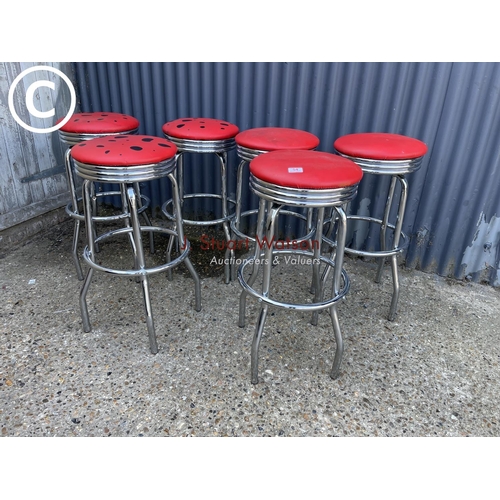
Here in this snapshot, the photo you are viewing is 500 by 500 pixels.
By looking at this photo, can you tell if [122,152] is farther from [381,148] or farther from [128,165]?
[381,148]

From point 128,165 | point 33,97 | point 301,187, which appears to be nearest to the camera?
point 301,187

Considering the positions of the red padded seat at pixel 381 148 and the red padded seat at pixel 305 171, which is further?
the red padded seat at pixel 381 148

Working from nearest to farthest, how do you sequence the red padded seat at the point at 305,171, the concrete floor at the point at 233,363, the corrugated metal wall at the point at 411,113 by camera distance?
the red padded seat at the point at 305,171, the concrete floor at the point at 233,363, the corrugated metal wall at the point at 411,113

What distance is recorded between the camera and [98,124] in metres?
2.43

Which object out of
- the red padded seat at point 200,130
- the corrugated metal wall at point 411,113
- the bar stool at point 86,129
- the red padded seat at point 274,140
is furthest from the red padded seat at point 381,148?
the bar stool at point 86,129

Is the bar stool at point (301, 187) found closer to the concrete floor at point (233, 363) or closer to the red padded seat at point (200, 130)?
the concrete floor at point (233, 363)

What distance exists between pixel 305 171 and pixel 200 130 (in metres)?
0.96

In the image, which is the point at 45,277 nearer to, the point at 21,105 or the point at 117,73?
the point at 21,105

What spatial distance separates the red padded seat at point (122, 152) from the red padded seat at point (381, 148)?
0.90 meters

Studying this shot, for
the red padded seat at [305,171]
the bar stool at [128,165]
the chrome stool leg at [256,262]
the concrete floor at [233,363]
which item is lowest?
the concrete floor at [233,363]

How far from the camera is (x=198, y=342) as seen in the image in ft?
7.25

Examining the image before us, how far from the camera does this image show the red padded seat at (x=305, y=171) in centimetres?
157

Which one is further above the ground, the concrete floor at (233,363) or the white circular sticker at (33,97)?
the white circular sticker at (33,97)

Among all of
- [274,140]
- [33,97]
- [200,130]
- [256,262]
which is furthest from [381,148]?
[33,97]
